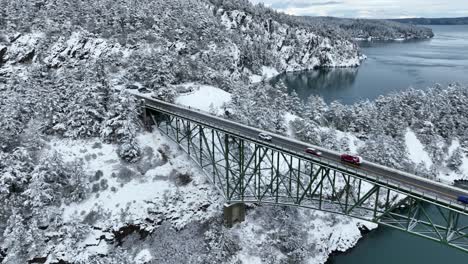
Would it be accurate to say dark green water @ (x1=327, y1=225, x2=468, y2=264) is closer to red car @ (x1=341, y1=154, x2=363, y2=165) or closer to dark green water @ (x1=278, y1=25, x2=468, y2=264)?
dark green water @ (x1=278, y1=25, x2=468, y2=264)

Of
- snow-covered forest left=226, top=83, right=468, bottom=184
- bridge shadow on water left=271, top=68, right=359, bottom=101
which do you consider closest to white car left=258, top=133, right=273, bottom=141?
snow-covered forest left=226, top=83, right=468, bottom=184

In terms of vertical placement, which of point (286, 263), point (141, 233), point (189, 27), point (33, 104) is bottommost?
point (286, 263)

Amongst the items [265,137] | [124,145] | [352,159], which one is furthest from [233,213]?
[124,145]

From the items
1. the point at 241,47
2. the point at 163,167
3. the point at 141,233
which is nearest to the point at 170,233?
the point at 141,233

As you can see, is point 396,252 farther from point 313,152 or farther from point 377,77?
point 377,77

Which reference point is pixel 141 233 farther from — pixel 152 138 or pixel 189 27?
pixel 189 27

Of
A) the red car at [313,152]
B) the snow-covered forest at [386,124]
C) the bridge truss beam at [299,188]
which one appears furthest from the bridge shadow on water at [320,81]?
the red car at [313,152]

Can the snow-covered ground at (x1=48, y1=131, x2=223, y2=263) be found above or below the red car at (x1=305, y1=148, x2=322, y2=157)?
below
